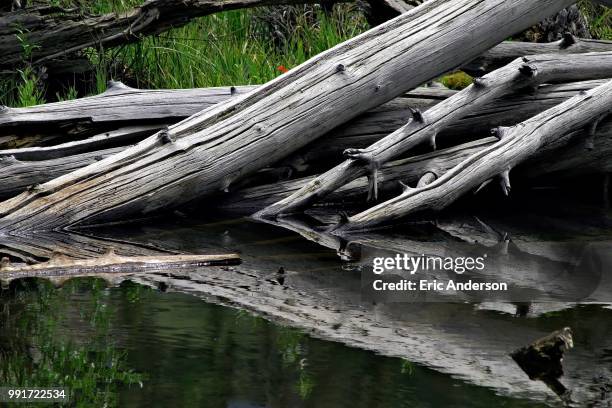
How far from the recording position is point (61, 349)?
3852mm

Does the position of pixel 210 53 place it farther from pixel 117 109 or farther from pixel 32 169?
pixel 32 169

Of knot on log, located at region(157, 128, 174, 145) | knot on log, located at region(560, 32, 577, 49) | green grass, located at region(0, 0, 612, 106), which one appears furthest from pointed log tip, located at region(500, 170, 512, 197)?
knot on log, located at region(157, 128, 174, 145)

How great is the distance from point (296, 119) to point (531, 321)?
257 cm

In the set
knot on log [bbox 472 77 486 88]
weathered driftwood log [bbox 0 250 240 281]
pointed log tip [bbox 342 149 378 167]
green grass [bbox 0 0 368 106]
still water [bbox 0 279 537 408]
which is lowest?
still water [bbox 0 279 537 408]

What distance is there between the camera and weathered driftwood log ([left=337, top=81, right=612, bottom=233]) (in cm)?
615

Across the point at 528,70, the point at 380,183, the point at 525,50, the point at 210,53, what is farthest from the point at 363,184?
the point at 210,53

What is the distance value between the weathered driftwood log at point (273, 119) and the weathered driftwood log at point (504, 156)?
70 centimetres

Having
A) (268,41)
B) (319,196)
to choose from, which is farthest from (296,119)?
Answer: (268,41)

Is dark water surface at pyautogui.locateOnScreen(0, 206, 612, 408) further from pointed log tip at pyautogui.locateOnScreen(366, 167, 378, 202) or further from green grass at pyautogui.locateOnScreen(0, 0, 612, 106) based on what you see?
green grass at pyautogui.locateOnScreen(0, 0, 612, 106)

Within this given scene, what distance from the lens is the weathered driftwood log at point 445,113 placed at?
6.28m

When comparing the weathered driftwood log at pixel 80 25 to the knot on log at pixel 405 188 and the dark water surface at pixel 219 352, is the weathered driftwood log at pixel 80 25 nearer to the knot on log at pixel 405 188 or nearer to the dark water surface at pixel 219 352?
the knot on log at pixel 405 188

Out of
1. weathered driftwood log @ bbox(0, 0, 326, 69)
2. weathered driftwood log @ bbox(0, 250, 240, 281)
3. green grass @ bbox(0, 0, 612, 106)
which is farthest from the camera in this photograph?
green grass @ bbox(0, 0, 612, 106)

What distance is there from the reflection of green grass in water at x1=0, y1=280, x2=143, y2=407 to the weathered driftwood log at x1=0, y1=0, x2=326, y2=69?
10.8 ft

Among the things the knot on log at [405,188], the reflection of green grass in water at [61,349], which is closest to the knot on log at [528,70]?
the knot on log at [405,188]
